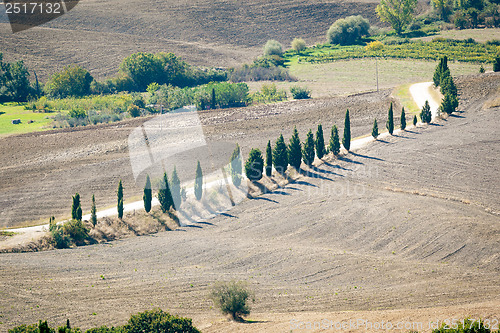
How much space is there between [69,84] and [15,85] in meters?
7.26

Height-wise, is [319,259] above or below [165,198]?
below

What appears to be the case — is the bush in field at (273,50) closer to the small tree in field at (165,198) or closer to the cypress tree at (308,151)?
the cypress tree at (308,151)

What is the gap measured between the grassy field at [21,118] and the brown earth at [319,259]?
32.6m

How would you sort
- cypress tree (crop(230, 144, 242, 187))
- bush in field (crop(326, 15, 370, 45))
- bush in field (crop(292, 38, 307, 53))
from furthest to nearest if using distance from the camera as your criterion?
bush in field (crop(326, 15, 370, 45)), bush in field (crop(292, 38, 307, 53)), cypress tree (crop(230, 144, 242, 187))

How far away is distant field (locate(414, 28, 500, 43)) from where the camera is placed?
9019 centimetres

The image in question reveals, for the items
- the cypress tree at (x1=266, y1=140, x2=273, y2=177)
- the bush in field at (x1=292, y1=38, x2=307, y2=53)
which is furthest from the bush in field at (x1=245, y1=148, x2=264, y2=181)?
the bush in field at (x1=292, y1=38, x2=307, y2=53)

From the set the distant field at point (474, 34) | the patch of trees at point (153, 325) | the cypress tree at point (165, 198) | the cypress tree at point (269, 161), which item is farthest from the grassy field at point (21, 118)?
the distant field at point (474, 34)

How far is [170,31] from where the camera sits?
112 metres

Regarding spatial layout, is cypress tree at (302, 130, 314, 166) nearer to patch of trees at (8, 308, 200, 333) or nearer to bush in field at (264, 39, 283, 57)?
patch of trees at (8, 308, 200, 333)

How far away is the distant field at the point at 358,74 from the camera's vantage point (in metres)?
72.6

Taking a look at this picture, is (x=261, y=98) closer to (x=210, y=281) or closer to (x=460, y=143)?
(x=460, y=143)

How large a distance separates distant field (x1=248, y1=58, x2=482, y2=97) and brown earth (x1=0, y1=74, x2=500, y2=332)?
98.0 ft

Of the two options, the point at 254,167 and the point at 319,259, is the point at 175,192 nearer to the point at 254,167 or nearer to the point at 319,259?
the point at 254,167

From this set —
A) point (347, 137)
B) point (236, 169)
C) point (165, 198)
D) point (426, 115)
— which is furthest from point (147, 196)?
point (426, 115)
